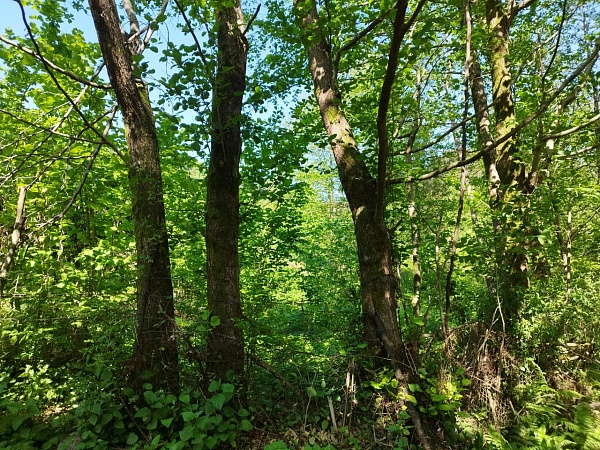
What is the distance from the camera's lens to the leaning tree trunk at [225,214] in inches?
117

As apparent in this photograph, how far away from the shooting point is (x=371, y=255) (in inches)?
127

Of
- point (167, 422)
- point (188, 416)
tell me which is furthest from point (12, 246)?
point (188, 416)

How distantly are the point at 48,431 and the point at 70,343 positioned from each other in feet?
4.06

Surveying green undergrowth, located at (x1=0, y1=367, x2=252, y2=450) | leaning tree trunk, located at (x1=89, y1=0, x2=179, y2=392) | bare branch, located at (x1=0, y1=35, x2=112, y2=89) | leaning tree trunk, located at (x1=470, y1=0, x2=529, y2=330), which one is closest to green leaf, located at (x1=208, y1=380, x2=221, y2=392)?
green undergrowth, located at (x1=0, y1=367, x2=252, y2=450)

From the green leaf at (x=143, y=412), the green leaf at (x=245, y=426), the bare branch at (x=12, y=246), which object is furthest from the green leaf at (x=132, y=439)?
the bare branch at (x=12, y=246)

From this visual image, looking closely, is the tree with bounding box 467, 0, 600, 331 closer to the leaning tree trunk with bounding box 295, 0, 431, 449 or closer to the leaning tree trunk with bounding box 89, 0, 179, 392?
the leaning tree trunk with bounding box 295, 0, 431, 449

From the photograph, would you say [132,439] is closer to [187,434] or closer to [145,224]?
[187,434]

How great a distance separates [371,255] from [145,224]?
2.23m

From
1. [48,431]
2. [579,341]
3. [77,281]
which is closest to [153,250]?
[48,431]

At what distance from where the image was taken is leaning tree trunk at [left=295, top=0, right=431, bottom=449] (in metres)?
3.04

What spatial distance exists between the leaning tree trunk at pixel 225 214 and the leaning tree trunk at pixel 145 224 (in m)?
0.41

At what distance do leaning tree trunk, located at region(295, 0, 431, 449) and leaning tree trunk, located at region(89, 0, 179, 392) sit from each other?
1812mm

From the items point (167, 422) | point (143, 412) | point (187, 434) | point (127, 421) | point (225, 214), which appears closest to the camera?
point (187, 434)

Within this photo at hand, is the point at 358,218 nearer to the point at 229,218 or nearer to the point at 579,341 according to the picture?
the point at 229,218
